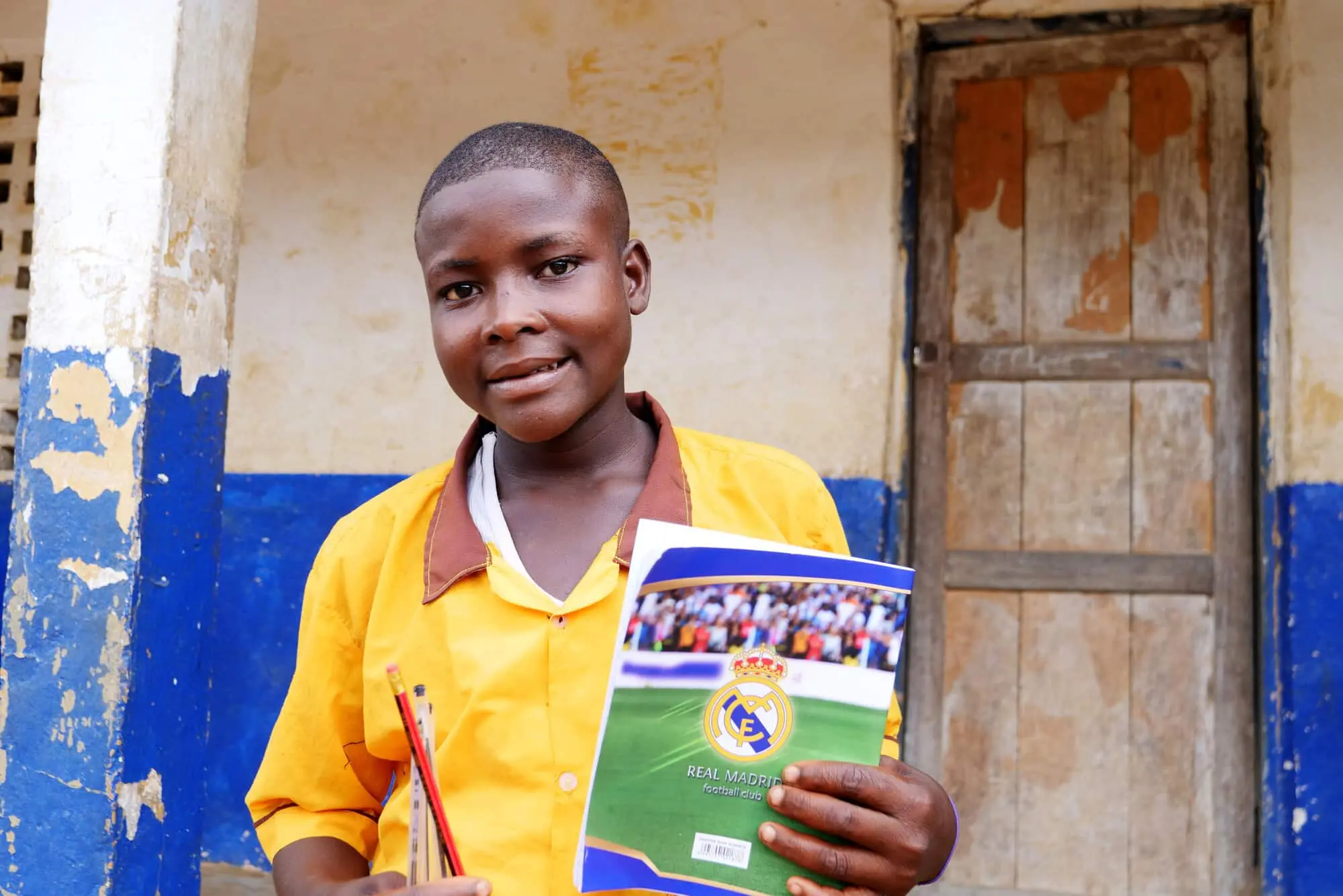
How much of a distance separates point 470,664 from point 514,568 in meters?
0.12

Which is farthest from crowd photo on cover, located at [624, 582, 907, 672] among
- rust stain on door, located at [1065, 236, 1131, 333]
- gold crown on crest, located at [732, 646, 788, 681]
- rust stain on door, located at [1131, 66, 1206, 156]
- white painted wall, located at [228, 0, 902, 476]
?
rust stain on door, located at [1131, 66, 1206, 156]

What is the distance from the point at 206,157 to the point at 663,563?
170 cm

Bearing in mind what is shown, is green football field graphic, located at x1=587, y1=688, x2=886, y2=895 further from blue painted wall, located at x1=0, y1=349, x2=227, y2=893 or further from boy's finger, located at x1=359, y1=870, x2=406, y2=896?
blue painted wall, located at x1=0, y1=349, x2=227, y2=893

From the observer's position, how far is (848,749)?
1.03 metres

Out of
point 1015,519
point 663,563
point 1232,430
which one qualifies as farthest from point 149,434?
point 1232,430

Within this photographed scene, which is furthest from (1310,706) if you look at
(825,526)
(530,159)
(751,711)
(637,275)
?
(530,159)

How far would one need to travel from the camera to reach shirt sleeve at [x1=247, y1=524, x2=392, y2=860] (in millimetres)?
1232

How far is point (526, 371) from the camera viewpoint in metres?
1.25

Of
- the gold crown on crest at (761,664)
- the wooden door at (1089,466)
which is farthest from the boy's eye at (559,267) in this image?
the wooden door at (1089,466)

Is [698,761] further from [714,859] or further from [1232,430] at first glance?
[1232,430]

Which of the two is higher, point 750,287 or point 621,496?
point 750,287

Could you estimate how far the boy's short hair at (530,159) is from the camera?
1.28m

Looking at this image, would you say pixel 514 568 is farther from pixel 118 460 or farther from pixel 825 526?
pixel 118 460

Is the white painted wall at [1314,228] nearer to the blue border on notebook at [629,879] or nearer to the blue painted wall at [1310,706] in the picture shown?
the blue painted wall at [1310,706]
